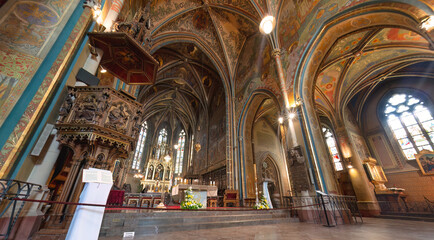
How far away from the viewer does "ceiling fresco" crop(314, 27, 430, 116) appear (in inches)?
285

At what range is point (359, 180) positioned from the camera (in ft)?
30.0

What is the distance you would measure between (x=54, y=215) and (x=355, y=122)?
17103mm

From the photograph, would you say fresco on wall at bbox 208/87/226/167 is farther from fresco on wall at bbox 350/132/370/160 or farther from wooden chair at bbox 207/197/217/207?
fresco on wall at bbox 350/132/370/160

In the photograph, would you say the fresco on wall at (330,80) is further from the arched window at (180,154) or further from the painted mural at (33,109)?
the arched window at (180,154)

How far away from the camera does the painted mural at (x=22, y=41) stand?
2.57m

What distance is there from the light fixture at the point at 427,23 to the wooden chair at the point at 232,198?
8.55 m

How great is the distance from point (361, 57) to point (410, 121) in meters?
6.08

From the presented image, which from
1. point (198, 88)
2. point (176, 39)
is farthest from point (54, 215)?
point (198, 88)

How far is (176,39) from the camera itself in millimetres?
10641

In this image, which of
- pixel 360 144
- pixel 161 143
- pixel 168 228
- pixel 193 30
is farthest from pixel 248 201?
pixel 161 143

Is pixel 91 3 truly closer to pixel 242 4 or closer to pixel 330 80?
pixel 242 4

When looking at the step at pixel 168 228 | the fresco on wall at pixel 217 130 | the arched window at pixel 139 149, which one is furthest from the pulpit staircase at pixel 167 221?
the arched window at pixel 139 149

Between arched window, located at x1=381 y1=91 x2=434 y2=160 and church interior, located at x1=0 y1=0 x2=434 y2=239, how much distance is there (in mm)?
64

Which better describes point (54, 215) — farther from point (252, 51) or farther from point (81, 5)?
point (252, 51)
